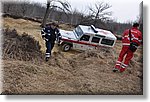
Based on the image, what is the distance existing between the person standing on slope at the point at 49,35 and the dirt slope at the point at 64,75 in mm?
53

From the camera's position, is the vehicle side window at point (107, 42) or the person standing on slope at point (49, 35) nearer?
the person standing on slope at point (49, 35)

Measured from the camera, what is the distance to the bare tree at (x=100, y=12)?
Answer: 8.52ft

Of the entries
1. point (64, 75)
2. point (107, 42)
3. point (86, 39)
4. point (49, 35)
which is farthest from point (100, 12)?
point (86, 39)

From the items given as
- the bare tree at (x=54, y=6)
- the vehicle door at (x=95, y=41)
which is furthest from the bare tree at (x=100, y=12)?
the vehicle door at (x=95, y=41)

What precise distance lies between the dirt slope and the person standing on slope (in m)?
0.05

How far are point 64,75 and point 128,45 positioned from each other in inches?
24.5

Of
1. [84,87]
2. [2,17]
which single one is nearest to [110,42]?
Answer: [84,87]

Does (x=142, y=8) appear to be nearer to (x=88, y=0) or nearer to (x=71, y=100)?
(x=88, y=0)

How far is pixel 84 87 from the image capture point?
2354mm

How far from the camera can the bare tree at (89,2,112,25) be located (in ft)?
8.52

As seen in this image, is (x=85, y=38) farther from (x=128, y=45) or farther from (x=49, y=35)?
(x=128, y=45)

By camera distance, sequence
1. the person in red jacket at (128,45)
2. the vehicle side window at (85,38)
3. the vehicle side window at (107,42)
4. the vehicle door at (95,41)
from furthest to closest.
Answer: the vehicle side window at (85,38) < the vehicle door at (95,41) < the vehicle side window at (107,42) < the person in red jacket at (128,45)

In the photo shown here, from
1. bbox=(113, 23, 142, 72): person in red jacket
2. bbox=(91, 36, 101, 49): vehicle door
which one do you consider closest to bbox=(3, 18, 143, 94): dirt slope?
bbox=(113, 23, 142, 72): person in red jacket

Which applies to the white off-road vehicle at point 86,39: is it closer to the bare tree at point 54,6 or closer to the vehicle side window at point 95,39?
the vehicle side window at point 95,39
